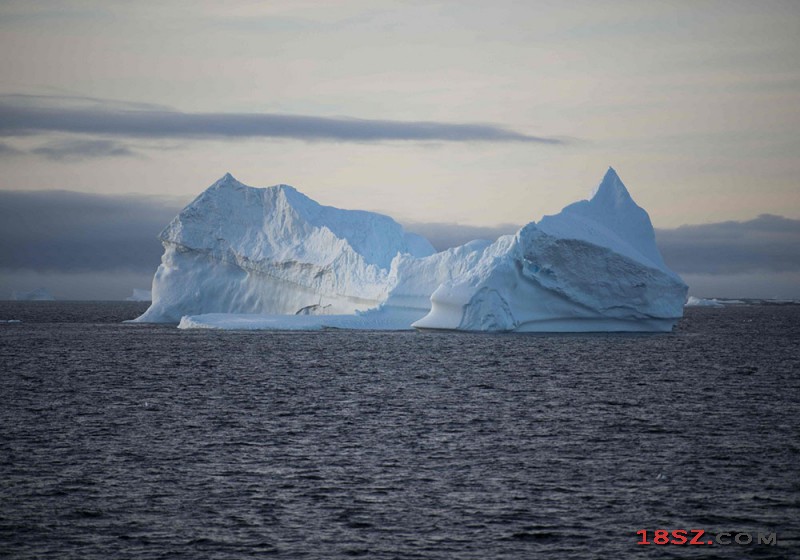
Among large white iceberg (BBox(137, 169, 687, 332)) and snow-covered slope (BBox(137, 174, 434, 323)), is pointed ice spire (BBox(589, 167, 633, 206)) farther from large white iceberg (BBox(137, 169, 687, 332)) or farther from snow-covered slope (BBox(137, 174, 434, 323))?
snow-covered slope (BBox(137, 174, 434, 323))

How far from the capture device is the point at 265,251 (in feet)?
173

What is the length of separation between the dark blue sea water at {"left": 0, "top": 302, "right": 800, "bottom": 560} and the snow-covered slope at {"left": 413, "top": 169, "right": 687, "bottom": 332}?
389 inches

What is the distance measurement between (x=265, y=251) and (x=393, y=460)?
3749 centimetres

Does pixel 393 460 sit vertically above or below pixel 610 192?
below

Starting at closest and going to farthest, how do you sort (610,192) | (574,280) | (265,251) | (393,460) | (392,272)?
(393,460) → (574,280) → (610,192) → (392,272) → (265,251)

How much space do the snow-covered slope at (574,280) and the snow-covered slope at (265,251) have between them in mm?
6851

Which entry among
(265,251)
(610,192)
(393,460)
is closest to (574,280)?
(610,192)

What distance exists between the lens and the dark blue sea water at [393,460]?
11.8 metres

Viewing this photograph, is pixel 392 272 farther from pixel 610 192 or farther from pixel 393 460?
pixel 393 460

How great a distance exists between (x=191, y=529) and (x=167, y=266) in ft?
146

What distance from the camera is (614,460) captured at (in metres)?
16.2

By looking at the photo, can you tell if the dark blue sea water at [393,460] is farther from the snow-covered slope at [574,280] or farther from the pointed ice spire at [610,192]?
the pointed ice spire at [610,192]

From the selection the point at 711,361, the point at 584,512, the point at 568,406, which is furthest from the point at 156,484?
the point at 711,361

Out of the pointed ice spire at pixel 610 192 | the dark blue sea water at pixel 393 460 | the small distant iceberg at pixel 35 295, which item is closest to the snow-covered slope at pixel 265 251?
the pointed ice spire at pixel 610 192
